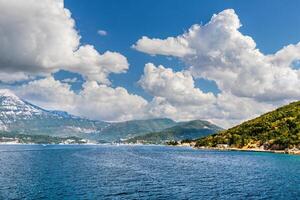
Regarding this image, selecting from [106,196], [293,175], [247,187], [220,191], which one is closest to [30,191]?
[106,196]

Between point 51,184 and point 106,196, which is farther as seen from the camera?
point 51,184

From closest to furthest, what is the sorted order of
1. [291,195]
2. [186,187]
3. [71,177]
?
[291,195] → [186,187] → [71,177]

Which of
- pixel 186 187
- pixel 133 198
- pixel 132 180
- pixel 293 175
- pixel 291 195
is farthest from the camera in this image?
pixel 293 175

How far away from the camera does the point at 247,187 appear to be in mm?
107625

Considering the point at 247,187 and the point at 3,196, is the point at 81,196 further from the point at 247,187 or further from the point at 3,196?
the point at 247,187

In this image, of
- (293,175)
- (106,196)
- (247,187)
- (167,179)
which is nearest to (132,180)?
(167,179)

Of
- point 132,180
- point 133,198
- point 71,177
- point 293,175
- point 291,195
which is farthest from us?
point 293,175

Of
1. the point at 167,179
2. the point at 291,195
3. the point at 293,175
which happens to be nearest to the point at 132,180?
the point at 167,179

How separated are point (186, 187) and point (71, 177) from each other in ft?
150

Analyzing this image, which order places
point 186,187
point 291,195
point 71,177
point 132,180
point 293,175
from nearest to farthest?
point 291,195 < point 186,187 < point 132,180 < point 71,177 < point 293,175

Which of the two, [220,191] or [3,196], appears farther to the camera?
[220,191]

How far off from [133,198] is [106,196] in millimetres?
7437

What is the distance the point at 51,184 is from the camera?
365 ft

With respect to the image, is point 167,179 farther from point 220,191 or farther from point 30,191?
point 30,191
